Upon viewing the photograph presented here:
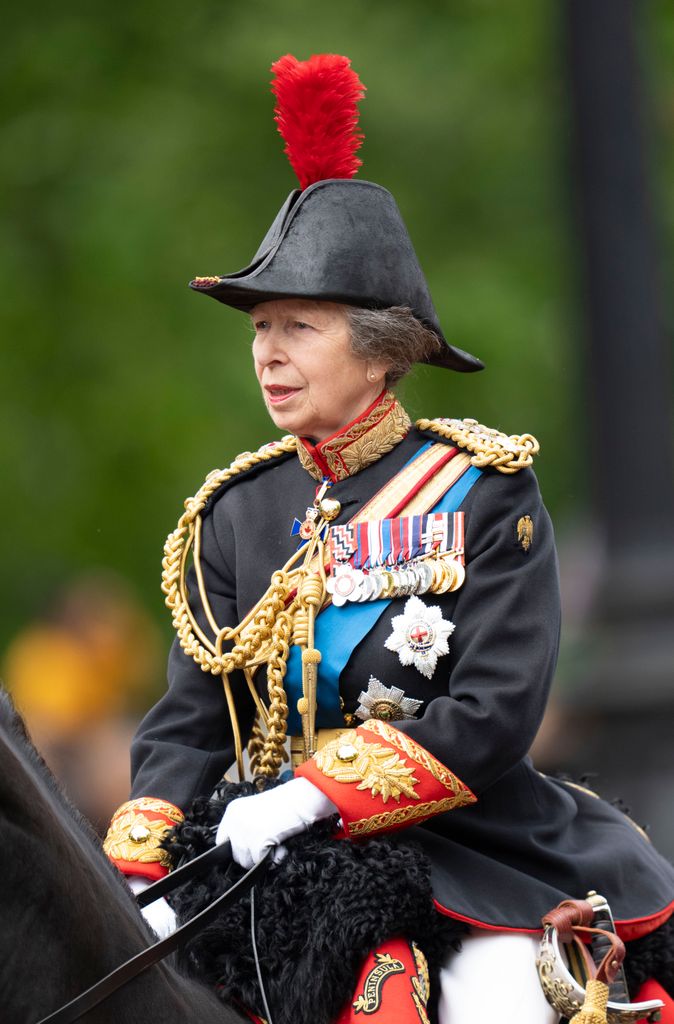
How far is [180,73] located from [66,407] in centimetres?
248

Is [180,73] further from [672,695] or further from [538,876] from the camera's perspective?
[538,876]

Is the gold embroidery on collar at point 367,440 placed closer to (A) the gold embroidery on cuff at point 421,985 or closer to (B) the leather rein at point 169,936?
(B) the leather rein at point 169,936

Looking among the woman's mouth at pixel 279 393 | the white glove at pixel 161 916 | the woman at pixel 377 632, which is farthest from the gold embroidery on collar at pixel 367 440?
the white glove at pixel 161 916

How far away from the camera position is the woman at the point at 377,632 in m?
3.57

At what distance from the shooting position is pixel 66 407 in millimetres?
12430

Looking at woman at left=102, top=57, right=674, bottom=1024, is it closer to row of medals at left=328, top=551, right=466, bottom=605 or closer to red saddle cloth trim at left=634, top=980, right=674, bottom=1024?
row of medals at left=328, top=551, right=466, bottom=605

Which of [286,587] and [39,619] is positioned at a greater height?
[286,587]

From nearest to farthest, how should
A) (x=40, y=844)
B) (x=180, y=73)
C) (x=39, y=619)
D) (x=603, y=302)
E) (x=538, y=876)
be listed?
(x=40, y=844), (x=538, y=876), (x=603, y=302), (x=39, y=619), (x=180, y=73)

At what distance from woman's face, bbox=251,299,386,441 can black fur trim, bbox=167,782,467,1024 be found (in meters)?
0.93

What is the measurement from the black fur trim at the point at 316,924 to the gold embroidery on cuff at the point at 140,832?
131mm

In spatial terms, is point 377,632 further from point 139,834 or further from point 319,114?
point 319,114

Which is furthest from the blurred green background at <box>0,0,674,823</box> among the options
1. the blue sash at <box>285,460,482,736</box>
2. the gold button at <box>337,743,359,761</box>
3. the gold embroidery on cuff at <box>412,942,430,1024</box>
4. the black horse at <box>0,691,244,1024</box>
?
the black horse at <box>0,691,244,1024</box>

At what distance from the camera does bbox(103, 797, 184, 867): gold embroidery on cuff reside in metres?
3.69

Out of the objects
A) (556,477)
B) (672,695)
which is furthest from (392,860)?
(556,477)
